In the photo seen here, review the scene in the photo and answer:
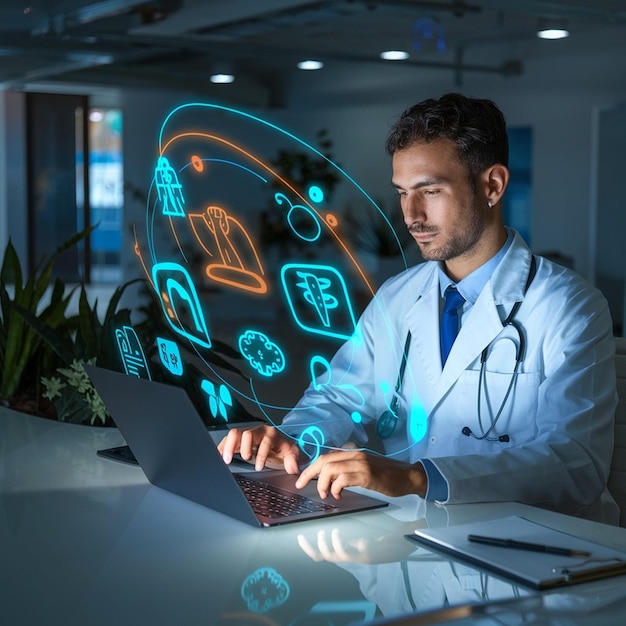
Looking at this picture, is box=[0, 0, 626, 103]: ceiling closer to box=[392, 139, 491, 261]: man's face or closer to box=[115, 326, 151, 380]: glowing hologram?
box=[392, 139, 491, 261]: man's face

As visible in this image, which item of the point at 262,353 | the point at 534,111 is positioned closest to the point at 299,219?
the point at 262,353

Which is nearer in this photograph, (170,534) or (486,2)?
(170,534)

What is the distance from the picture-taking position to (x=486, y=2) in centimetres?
704

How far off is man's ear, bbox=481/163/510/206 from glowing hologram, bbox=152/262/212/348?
696 millimetres

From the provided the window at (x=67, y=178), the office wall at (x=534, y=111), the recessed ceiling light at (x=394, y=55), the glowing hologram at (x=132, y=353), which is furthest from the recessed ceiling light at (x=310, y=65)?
the glowing hologram at (x=132, y=353)

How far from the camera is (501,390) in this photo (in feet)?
7.38

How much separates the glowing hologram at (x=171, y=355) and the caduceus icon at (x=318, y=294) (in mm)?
452

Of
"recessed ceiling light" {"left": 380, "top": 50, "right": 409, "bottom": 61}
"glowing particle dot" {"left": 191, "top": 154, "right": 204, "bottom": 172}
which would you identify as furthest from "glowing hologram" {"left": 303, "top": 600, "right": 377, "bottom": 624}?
"recessed ceiling light" {"left": 380, "top": 50, "right": 409, "bottom": 61}

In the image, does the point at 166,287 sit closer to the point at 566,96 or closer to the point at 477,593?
the point at 477,593

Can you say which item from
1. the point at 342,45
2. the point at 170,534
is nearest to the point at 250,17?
the point at 342,45

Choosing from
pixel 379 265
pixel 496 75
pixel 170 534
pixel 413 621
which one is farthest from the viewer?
pixel 496 75

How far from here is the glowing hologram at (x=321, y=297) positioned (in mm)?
1871

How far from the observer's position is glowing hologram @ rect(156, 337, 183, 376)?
7.45 feet

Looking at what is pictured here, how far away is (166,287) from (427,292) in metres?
0.62
